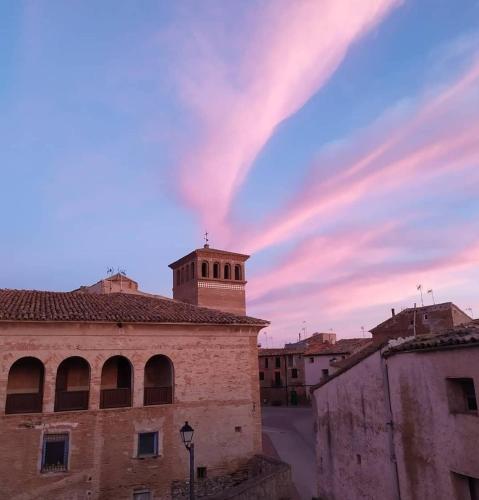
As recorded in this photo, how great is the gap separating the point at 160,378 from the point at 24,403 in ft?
16.6

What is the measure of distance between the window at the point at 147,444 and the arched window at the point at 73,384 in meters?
2.28

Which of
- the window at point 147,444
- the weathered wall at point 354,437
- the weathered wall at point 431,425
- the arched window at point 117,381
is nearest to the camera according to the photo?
the weathered wall at point 431,425

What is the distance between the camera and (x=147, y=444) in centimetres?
1708

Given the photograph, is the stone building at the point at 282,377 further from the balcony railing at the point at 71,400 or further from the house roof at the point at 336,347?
the balcony railing at the point at 71,400

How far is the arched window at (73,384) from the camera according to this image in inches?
Result: 655

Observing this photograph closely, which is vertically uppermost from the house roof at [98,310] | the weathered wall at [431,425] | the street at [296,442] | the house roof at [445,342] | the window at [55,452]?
the house roof at [98,310]

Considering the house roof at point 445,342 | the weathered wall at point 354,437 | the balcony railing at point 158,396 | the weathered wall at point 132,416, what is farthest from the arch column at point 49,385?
the house roof at point 445,342

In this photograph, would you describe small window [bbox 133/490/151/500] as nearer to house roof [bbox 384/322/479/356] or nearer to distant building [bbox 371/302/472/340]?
house roof [bbox 384/322/479/356]

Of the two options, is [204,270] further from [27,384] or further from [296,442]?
[27,384]

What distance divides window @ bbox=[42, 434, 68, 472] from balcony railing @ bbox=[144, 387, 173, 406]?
303 centimetres

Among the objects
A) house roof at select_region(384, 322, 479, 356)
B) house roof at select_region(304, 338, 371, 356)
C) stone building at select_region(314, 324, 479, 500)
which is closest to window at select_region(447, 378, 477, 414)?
stone building at select_region(314, 324, 479, 500)

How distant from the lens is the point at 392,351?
10906 mm

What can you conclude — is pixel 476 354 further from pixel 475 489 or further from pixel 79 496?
pixel 79 496

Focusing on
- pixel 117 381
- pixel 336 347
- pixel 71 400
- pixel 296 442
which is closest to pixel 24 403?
pixel 71 400
